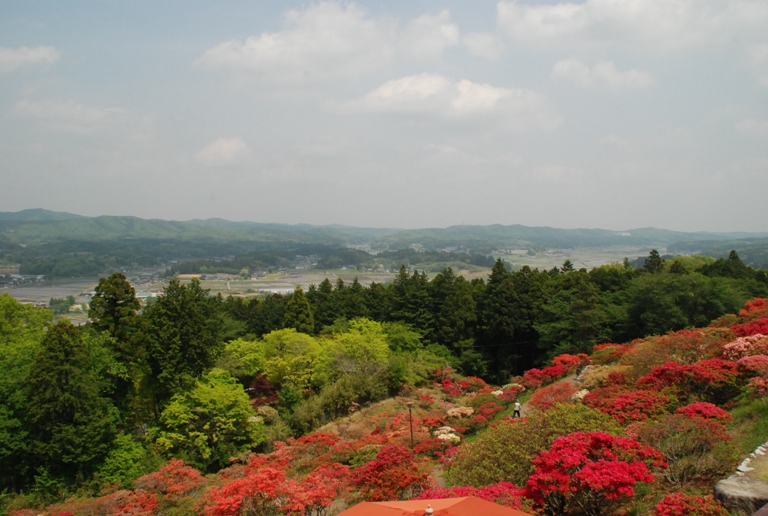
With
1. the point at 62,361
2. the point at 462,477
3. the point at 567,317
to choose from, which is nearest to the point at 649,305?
the point at 567,317

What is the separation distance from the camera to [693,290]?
24312 millimetres

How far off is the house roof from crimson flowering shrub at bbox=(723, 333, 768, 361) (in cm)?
888

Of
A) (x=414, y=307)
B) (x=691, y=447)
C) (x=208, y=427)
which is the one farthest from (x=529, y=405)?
(x=414, y=307)

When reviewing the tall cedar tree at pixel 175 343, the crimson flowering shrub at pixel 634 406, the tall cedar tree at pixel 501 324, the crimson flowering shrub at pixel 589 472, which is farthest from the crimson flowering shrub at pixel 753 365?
the tall cedar tree at pixel 501 324

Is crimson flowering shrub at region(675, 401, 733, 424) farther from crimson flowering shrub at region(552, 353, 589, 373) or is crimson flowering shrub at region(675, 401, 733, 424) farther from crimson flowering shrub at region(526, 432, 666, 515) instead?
crimson flowering shrub at region(552, 353, 589, 373)

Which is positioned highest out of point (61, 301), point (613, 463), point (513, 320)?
Answer: point (613, 463)

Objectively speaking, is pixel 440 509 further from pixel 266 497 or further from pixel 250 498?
pixel 250 498

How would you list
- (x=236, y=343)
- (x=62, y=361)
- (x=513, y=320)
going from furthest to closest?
1. (x=513, y=320)
2. (x=236, y=343)
3. (x=62, y=361)

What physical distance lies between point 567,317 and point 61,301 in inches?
2686

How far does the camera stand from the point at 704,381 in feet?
33.8

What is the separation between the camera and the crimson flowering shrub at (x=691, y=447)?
7.07 m

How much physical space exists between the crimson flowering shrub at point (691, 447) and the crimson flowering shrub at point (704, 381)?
2954 mm

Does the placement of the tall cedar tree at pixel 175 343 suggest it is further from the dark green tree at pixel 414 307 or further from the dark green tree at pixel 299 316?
the dark green tree at pixel 414 307

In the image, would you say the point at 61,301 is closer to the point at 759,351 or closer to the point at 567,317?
the point at 567,317
